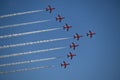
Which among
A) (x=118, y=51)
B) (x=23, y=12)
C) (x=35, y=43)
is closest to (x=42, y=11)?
(x=23, y=12)

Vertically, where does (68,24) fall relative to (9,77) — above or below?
above

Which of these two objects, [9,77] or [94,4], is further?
[94,4]

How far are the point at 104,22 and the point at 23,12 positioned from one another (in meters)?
7.01

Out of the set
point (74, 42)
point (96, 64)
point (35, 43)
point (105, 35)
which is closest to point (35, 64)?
point (35, 43)

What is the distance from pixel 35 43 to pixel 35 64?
5.71 feet

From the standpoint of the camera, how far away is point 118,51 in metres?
16.3

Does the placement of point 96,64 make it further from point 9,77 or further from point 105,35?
point 9,77

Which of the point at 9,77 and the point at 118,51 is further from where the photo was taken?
the point at 118,51

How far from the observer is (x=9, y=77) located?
1519 cm

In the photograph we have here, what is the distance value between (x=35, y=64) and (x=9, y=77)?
7.61 feet

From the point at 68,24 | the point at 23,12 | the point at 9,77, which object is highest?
the point at 23,12

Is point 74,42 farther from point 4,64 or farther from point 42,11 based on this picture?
point 4,64

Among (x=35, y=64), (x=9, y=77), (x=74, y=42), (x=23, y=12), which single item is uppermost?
(x=23, y=12)

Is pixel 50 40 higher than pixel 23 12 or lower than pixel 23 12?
lower
